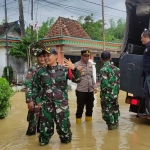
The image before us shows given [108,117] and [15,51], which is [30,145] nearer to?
[108,117]

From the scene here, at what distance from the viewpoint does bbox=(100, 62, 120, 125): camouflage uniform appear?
5.32m

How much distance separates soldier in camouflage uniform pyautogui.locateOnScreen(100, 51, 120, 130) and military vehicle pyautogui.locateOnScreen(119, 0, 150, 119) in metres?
0.35

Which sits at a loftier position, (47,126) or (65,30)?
(65,30)

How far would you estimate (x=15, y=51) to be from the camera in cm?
1653

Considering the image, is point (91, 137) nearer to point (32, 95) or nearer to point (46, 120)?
point (46, 120)

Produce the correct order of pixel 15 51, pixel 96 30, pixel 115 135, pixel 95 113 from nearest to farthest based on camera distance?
pixel 115 135, pixel 95 113, pixel 15 51, pixel 96 30

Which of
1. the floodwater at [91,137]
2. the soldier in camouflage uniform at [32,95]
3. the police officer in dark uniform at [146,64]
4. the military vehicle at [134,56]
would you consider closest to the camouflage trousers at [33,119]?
the soldier in camouflage uniform at [32,95]

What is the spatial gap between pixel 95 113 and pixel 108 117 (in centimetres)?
213

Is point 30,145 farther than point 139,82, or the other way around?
point 139,82

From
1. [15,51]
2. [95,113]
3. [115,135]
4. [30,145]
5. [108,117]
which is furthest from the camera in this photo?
[15,51]

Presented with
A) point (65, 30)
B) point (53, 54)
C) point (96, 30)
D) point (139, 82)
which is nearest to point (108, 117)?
point (139, 82)

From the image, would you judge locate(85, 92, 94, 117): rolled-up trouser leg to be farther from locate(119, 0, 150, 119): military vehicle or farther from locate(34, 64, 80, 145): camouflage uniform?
locate(34, 64, 80, 145): camouflage uniform

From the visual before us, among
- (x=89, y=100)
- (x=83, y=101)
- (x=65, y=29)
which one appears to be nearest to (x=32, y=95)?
(x=83, y=101)

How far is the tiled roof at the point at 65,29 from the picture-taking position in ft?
63.3
